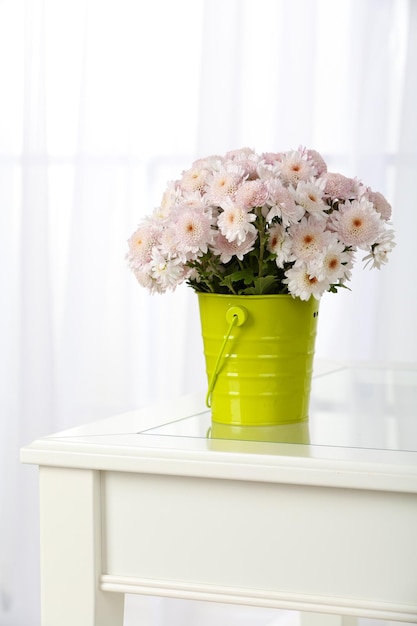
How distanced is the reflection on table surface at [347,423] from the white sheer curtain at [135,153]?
118 centimetres

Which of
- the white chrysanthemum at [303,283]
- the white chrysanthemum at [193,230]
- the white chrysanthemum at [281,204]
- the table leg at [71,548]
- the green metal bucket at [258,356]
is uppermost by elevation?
the white chrysanthemum at [281,204]

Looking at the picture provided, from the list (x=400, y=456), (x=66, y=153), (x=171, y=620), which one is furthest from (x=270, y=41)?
(x=400, y=456)

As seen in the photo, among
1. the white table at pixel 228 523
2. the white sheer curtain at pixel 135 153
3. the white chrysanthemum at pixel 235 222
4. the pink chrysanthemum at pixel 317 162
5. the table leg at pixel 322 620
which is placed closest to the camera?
the white table at pixel 228 523

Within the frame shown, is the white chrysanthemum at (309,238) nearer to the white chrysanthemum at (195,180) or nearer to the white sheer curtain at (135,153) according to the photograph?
the white chrysanthemum at (195,180)

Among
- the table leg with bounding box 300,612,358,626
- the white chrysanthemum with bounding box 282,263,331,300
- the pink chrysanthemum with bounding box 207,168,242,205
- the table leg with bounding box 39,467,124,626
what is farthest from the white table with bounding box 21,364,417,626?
the table leg with bounding box 300,612,358,626

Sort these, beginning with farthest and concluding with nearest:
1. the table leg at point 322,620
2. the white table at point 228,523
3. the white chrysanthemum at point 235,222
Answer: the table leg at point 322,620 → the white chrysanthemum at point 235,222 → the white table at point 228,523

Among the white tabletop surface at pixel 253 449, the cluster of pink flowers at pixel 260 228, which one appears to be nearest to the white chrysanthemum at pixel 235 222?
the cluster of pink flowers at pixel 260 228

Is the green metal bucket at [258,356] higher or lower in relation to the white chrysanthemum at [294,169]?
lower

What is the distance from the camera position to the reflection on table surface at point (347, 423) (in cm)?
102

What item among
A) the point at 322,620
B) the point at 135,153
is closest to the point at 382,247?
the point at 322,620

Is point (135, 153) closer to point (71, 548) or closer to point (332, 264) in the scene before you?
point (332, 264)

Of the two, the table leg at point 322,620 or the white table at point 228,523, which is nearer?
the white table at point 228,523

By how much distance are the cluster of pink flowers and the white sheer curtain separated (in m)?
1.53

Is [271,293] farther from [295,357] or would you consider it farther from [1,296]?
[1,296]
